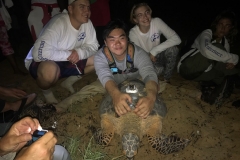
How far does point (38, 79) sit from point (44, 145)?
1.97 m

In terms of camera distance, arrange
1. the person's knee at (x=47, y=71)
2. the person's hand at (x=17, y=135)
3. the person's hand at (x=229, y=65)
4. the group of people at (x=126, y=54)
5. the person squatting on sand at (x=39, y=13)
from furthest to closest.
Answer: the person squatting on sand at (x=39, y=13) → the person's hand at (x=229, y=65) → the person's knee at (x=47, y=71) → the group of people at (x=126, y=54) → the person's hand at (x=17, y=135)

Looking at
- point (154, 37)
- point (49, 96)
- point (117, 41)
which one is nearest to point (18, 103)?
point (49, 96)

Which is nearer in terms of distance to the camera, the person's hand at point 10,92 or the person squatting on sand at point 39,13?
the person's hand at point 10,92

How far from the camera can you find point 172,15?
28.3 feet

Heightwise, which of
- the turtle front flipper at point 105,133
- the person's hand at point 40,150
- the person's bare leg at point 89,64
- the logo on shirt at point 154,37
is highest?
the person's hand at point 40,150

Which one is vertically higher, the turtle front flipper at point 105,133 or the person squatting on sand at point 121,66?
the person squatting on sand at point 121,66

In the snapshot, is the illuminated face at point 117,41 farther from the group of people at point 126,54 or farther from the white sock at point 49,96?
the white sock at point 49,96

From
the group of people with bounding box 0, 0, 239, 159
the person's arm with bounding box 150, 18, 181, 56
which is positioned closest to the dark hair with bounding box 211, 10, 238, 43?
the group of people with bounding box 0, 0, 239, 159

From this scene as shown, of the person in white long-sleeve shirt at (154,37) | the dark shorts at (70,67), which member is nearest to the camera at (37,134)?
the dark shorts at (70,67)

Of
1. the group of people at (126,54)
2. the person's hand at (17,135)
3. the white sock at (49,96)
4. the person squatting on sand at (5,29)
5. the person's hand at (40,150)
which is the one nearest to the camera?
the person's hand at (40,150)

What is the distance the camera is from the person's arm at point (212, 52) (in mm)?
3038

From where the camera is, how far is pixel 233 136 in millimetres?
2584

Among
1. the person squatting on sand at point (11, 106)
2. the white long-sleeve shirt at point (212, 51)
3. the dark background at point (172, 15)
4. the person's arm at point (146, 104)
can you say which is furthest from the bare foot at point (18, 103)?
the white long-sleeve shirt at point (212, 51)

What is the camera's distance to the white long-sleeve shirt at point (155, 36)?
3.22m
